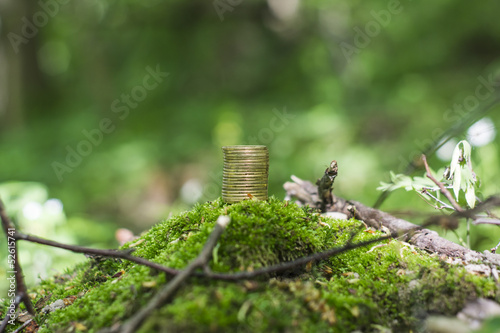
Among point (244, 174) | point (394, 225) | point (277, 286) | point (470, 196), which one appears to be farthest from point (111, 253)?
point (470, 196)

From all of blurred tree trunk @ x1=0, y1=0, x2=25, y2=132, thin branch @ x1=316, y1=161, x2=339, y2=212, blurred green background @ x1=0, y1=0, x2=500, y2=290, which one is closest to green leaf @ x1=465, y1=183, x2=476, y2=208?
thin branch @ x1=316, y1=161, x2=339, y2=212

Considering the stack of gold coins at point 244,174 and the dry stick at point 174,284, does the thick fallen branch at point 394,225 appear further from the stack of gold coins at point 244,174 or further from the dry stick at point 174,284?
the dry stick at point 174,284

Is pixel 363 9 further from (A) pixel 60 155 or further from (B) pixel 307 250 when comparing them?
(B) pixel 307 250

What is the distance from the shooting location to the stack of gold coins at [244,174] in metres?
2.09

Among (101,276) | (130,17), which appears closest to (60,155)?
(130,17)

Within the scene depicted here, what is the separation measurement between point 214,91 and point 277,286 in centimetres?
1118

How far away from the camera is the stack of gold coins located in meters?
Result: 2.09

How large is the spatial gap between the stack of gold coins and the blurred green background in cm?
373

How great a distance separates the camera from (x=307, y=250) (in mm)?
1868

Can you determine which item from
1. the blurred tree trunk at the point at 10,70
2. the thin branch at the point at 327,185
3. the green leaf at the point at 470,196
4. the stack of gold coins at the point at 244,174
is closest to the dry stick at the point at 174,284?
the stack of gold coins at the point at 244,174

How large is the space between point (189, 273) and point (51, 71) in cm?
1526

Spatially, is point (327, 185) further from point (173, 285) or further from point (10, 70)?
point (10, 70)

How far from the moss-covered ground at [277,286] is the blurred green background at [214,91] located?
3.60 metres

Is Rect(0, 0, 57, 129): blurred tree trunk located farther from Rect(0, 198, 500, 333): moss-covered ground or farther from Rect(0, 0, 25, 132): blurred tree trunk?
Rect(0, 198, 500, 333): moss-covered ground
